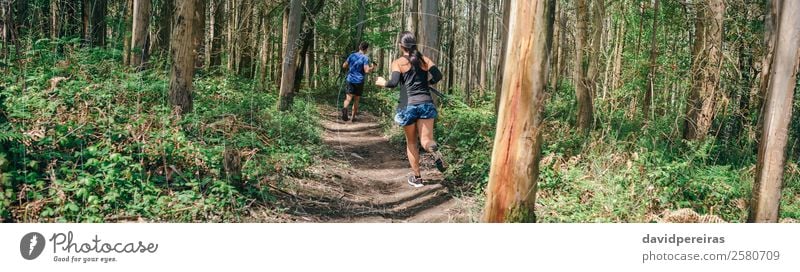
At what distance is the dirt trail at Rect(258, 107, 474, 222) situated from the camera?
600 centimetres

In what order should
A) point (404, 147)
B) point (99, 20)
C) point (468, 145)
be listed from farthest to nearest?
point (99, 20) < point (404, 147) < point (468, 145)

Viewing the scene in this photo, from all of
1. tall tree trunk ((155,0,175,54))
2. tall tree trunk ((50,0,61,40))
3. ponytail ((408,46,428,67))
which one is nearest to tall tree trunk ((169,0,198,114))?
ponytail ((408,46,428,67))

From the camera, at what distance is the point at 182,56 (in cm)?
764

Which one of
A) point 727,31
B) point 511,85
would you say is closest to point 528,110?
point 511,85

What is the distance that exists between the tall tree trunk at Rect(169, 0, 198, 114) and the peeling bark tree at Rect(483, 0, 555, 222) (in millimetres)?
4697

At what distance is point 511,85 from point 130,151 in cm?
331

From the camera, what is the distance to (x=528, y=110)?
13.8ft

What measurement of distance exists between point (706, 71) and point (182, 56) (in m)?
7.01

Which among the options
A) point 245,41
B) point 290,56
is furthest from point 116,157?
point 245,41

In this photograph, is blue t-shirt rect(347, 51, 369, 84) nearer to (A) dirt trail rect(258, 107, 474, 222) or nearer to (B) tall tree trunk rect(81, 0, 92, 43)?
(A) dirt trail rect(258, 107, 474, 222)

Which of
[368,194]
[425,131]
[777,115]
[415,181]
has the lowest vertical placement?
[368,194]

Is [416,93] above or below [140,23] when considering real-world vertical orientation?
below

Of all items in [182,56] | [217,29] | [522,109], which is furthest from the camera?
[217,29]

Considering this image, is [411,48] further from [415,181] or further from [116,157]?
[116,157]
